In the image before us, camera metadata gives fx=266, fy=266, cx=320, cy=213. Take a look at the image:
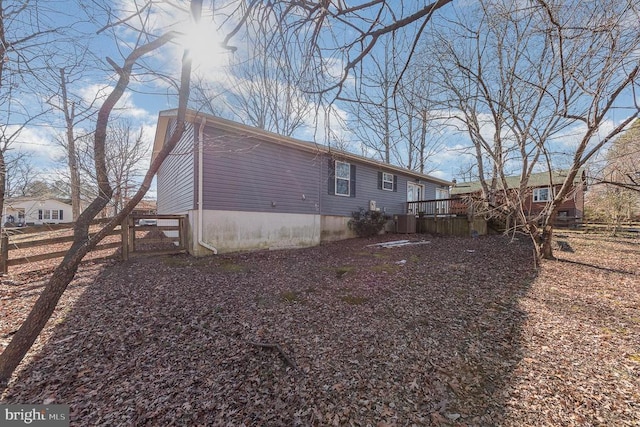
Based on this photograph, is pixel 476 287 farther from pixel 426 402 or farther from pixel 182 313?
pixel 182 313

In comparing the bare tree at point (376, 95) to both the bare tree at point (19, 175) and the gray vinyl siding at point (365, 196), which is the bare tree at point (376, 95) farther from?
the gray vinyl siding at point (365, 196)

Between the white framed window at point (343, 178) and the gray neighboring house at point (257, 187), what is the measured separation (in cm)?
4

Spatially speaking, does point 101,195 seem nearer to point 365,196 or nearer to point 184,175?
point 184,175

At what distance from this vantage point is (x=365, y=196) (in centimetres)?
1120

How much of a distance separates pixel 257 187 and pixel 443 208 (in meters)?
8.30

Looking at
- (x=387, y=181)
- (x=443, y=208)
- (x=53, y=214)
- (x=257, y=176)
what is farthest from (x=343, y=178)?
(x=53, y=214)

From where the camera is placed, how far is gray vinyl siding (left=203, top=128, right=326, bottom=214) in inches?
270

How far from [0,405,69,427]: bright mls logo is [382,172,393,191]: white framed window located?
1139 centimetres

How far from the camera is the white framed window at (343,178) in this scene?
1021cm

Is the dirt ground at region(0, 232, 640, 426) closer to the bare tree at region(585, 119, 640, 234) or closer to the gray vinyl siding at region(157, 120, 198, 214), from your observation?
the bare tree at region(585, 119, 640, 234)

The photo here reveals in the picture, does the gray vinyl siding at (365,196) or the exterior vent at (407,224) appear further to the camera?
the exterior vent at (407,224)

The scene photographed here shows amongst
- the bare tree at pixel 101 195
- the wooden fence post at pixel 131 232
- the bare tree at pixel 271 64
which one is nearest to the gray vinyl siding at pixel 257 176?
the wooden fence post at pixel 131 232

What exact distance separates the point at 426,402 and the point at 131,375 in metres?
2.55

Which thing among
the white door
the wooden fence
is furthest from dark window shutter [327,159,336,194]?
the white door
